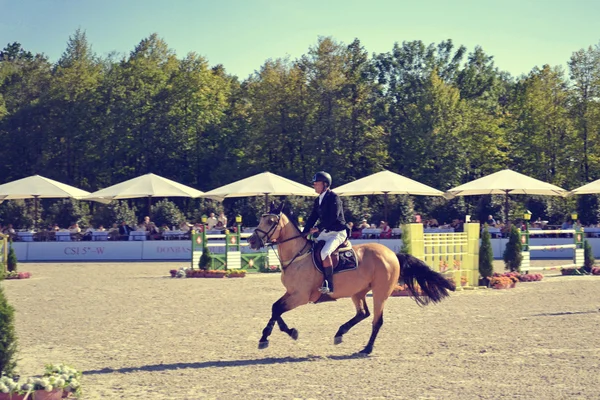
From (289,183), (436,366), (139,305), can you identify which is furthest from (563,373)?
(289,183)

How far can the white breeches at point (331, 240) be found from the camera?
10617 millimetres

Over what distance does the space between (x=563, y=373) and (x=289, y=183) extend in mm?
24536

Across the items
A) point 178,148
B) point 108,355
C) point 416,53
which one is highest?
point 416,53

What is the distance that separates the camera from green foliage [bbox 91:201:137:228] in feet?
128

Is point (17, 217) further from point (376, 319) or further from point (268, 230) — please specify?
point (376, 319)

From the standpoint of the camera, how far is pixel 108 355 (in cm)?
1029

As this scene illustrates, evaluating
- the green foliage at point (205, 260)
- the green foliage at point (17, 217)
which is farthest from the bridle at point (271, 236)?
the green foliage at point (17, 217)

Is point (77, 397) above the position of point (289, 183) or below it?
below

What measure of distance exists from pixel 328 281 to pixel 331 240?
55 cm

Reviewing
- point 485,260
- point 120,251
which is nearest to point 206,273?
point 485,260

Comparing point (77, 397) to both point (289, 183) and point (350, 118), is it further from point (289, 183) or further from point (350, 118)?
point (350, 118)

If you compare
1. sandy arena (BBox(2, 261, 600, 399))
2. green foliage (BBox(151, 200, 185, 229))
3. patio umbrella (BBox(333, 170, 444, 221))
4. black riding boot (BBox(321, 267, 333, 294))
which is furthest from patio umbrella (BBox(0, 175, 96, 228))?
black riding boot (BBox(321, 267, 333, 294))

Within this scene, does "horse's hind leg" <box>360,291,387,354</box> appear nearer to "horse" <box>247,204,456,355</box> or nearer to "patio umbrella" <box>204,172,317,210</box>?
"horse" <box>247,204,456,355</box>

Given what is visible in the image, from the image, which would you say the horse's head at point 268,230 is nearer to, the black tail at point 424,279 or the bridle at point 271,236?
the bridle at point 271,236
